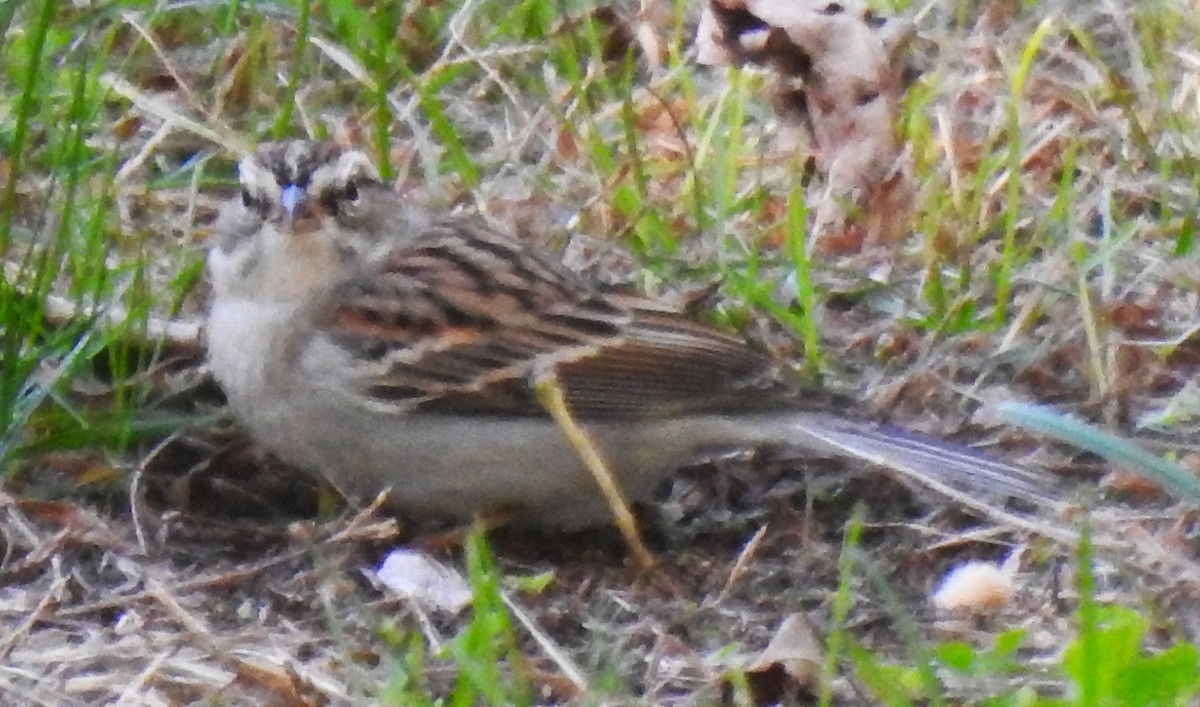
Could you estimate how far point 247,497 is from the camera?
349 centimetres

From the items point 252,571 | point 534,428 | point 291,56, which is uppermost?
point 291,56

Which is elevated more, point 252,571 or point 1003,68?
point 1003,68

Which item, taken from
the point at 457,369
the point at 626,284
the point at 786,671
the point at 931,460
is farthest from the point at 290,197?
the point at 786,671

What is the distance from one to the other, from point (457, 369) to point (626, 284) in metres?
0.53

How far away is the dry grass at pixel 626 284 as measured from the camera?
9.58 ft

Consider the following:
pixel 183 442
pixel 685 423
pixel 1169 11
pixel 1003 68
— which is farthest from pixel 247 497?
pixel 1169 11

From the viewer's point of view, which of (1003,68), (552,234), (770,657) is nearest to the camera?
(770,657)

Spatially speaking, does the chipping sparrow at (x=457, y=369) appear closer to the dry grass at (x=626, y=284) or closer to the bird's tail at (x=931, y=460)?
the bird's tail at (x=931, y=460)

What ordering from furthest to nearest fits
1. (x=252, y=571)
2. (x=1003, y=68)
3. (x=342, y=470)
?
(x=1003, y=68), (x=342, y=470), (x=252, y=571)

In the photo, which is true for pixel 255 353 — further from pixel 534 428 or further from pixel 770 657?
pixel 770 657

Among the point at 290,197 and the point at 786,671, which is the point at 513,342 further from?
the point at 786,671

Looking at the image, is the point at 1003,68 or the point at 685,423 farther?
the point at 1003,68

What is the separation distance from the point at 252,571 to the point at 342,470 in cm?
30

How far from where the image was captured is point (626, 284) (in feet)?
12.8
